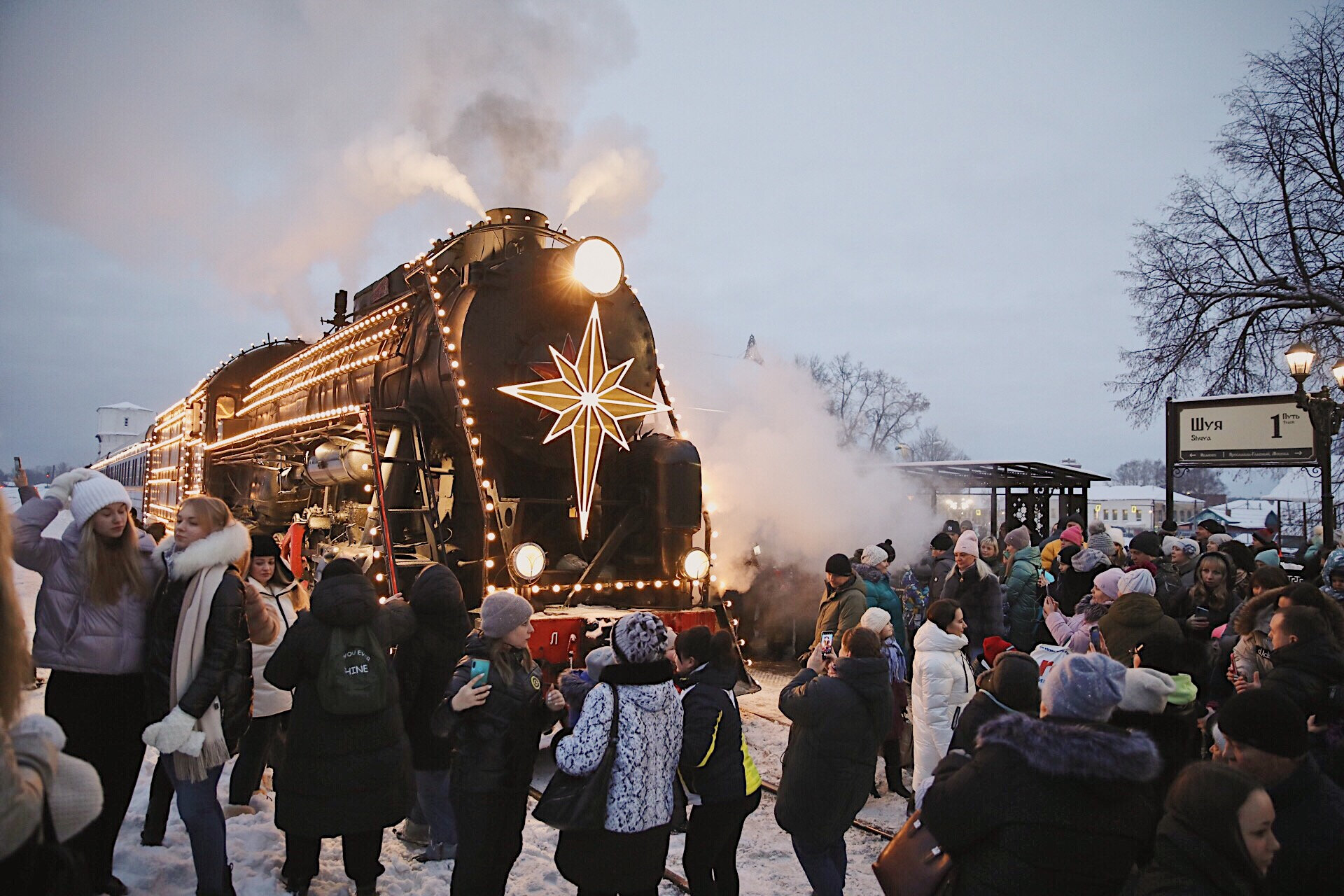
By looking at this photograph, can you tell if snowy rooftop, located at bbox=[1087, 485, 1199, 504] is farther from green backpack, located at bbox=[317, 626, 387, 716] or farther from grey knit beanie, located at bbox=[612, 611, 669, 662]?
green backpack, located at bbox=[317, 626, 387, 716]

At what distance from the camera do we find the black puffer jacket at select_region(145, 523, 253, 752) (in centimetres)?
321

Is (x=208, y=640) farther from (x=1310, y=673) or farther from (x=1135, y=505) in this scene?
(x=1135, y=505)

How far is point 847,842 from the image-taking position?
4.72m

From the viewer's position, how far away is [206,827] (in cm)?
329

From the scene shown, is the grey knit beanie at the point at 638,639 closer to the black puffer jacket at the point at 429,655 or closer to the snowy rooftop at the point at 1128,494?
the black puffer jacket at the point at 429,655

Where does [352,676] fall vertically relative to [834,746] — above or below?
above

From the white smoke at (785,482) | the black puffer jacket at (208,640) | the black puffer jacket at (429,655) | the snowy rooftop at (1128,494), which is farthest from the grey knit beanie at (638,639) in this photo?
the snowy rooftop at (1128,494)

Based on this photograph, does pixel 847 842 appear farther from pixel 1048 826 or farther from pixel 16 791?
pixel 16 791

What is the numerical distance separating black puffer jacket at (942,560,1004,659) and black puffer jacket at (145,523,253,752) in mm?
4803

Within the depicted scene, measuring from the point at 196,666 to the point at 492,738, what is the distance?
1.19 metres

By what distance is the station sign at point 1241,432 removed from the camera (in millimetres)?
11562

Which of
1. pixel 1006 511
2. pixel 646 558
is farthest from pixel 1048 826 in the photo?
pixel 1006 511

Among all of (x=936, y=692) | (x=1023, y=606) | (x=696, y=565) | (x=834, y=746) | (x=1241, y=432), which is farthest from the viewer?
(x=1241, y=432)

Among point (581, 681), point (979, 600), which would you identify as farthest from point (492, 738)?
point (979, 600)
